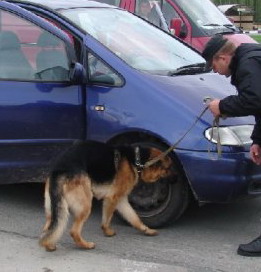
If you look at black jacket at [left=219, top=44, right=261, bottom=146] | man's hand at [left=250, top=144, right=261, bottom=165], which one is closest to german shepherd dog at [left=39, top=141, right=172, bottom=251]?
man's hand at [left=250, top=144, right=261, bottom=165]

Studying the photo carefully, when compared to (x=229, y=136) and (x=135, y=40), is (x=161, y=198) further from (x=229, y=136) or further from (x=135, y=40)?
(x=135, y=40)

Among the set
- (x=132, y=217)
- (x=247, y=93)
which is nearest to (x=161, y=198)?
(x=132, y=217)

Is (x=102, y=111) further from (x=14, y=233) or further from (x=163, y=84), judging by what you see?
(x=14, y=233)

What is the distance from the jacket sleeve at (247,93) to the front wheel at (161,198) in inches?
29.6

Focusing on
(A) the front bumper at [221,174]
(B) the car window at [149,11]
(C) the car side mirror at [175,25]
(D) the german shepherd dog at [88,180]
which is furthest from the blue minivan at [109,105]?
(B) the car window at [149,11]

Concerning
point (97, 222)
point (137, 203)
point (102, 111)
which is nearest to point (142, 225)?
point (137, 203)

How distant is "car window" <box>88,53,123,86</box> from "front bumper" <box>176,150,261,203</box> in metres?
0.80

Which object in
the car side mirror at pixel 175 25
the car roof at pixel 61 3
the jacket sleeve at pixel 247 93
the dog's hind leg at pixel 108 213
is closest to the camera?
the jacket sleeve at pixel 247 93

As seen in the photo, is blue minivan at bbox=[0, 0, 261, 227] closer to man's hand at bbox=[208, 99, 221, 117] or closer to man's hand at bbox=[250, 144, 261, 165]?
man's hand at bbox=[250, 144, 261, 165]

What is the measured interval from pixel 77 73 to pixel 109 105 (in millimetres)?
353

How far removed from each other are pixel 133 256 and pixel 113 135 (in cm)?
98

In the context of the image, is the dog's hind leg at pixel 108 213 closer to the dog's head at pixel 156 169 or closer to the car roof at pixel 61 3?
the dog's head at pixel 156 169

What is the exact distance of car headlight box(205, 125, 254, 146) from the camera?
14.4ft

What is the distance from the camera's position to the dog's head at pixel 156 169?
4.48 m
